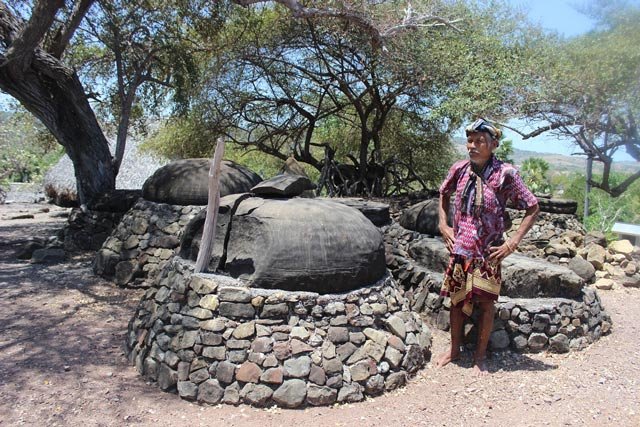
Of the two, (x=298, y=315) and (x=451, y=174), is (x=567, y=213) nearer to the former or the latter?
(x=451, y=174)

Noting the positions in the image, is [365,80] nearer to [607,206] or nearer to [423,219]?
[423,219]

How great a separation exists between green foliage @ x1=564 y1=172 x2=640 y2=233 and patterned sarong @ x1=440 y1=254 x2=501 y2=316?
6.64 metres

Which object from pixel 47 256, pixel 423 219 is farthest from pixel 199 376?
pixel 47 256

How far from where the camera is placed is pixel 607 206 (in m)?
12.3

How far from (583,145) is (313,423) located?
935 cm

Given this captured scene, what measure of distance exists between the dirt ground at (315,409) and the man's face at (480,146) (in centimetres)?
163

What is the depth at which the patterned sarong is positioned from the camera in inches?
148

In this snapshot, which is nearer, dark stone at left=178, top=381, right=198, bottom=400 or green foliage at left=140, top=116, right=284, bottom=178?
dark stone at left=178, top=381, right=198, bottom=400

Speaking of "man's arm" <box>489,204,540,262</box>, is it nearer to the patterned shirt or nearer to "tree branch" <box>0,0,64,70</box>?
the patterned shirt

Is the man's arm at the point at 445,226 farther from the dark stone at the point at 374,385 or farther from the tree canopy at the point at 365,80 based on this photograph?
the tree canopy at the point at 365,80

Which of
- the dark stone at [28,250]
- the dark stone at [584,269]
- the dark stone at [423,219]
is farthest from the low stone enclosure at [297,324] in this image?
the dark stone at [28,250]

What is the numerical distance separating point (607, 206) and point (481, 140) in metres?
10.3

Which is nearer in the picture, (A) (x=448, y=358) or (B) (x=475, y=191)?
(B) (x=475, y=191)

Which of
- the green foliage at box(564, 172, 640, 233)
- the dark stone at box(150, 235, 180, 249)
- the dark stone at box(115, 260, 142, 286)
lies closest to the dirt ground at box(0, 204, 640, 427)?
the dark stone at box(115, 260, 142, 286)
